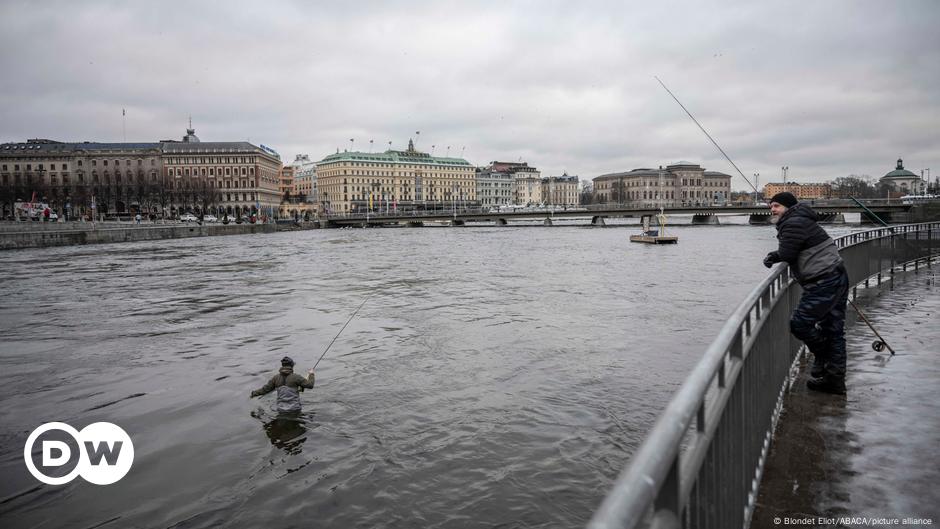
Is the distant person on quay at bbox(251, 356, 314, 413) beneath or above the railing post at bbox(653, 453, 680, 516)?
beneath

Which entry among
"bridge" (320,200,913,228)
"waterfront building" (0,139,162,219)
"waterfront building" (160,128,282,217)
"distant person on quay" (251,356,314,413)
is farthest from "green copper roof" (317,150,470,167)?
"distant person on quay" (251,356,314,413)

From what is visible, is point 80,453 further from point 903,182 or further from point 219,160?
point 903,182

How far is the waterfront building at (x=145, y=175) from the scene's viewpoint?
111m

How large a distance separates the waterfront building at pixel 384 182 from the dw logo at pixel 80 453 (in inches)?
6576

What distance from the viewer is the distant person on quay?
8.15 meters

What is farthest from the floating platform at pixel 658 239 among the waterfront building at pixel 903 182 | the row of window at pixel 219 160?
the waterfront building at pixel 903 182

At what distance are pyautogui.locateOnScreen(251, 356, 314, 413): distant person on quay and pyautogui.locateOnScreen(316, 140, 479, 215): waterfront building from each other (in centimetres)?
16669

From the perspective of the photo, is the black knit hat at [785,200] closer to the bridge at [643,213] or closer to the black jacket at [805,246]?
the black jacket at [805,246]

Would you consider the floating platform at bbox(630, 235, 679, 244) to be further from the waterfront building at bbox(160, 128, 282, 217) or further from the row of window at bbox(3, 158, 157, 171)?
the row of window at bbox(3, 158, 157, 171)

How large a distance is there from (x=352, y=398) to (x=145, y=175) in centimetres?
13597

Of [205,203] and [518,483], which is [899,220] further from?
[205,203]

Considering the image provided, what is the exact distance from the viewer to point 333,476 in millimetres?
6480

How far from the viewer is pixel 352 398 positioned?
8.88 m

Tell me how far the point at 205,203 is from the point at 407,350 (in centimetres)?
11356
